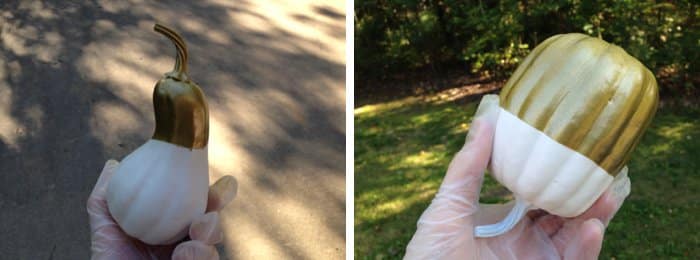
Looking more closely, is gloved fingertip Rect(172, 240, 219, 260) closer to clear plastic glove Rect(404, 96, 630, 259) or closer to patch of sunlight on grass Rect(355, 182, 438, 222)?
clear plastic glove Rect(404, 96, 630, 259)

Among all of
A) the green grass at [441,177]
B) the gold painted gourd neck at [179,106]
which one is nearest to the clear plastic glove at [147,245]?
the gold painted gourd neck at [179,106]

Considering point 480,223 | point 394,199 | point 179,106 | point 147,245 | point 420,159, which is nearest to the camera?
point 179,106

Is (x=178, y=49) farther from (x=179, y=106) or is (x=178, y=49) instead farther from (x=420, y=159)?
(x=420, y=159)

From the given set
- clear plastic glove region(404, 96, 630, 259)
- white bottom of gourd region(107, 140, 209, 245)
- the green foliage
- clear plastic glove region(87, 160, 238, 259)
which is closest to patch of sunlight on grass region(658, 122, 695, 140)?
the green foliage

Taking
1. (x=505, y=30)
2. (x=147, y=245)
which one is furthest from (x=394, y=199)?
(x=147, y=245)

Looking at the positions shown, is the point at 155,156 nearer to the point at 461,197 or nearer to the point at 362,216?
the point at 461,197

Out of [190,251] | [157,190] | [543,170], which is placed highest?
[543,170]

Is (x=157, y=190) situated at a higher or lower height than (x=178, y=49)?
lower
